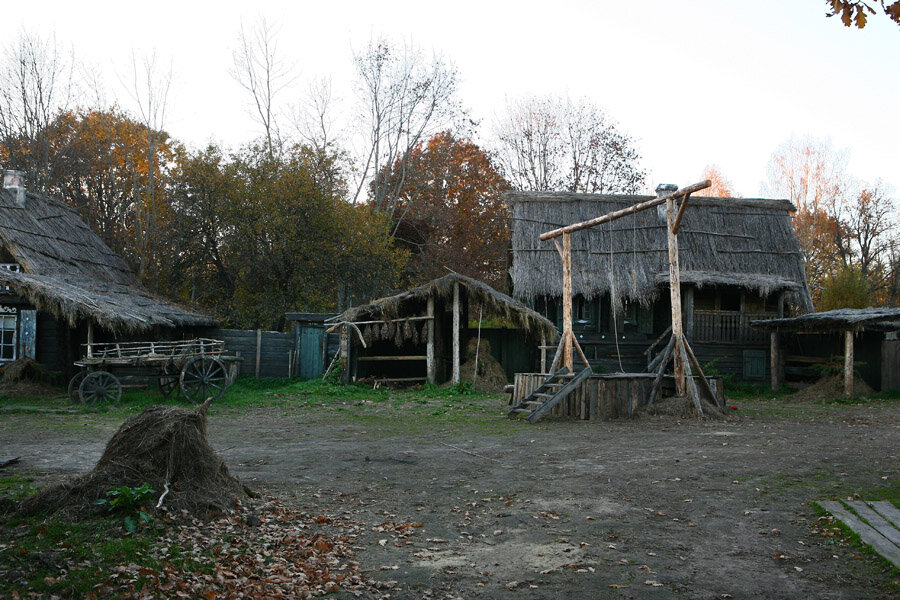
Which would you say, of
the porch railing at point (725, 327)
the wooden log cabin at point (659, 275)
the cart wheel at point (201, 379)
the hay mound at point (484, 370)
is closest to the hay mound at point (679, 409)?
the hay mound at point (484, 370)

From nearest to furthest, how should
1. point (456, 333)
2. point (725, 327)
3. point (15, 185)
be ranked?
point (456, 333), point (15, 185), point (725, 327)

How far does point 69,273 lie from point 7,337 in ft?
8.10

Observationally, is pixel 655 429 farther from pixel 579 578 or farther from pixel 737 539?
pixel 579 578

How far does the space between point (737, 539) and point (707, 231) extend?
2142 centimetres

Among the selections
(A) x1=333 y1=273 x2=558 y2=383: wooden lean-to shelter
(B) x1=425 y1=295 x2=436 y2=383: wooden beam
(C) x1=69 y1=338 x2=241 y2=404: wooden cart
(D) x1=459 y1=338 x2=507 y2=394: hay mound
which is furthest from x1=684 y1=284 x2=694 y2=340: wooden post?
(C) x1=69 y1=338 x2=241 y2=404: wooden cart

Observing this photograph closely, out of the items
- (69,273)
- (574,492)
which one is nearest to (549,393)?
(574,492)

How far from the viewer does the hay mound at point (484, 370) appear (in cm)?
2123

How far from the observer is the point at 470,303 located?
69.4 ft

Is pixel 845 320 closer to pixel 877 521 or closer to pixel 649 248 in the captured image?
pixel 649 248

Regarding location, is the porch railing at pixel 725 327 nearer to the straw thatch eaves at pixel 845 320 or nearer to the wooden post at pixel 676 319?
the straw thatch eaves at pixel 845 320

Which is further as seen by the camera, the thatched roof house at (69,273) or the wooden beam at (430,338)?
the wooden beam at (430,338)

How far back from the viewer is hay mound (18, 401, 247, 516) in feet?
19.4

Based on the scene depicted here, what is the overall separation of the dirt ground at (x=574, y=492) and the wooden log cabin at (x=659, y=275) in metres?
9.71

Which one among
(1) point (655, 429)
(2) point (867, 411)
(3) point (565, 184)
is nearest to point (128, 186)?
(3) point (565, 184)
